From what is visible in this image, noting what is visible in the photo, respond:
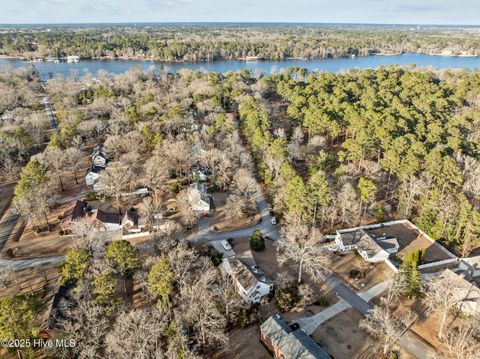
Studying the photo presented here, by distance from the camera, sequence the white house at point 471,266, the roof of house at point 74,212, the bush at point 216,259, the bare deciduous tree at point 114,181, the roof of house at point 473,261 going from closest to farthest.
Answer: the white house at point 471,266 → the bush at point 216,259 → the roof of house at point 473,261 → the roof of house at point 74,212 → the bare deciduous tree at point 114,181

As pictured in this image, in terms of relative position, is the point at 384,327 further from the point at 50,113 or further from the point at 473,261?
the point at 50,113

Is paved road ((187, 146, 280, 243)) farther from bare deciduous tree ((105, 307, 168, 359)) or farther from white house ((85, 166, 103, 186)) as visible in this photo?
white house ((85, 166, 103, 186))

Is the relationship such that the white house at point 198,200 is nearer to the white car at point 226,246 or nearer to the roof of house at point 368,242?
the white car at point 226,246

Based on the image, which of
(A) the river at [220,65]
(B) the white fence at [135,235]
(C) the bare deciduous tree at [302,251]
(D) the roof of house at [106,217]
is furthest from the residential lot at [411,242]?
(A) the river at [220,65]

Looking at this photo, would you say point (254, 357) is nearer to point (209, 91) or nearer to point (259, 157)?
point (259, 157)

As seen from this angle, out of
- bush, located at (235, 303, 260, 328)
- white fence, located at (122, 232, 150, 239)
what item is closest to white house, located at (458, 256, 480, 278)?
bush, located at (235, 303, 260, 328)

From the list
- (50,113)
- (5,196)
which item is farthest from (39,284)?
(50,113)

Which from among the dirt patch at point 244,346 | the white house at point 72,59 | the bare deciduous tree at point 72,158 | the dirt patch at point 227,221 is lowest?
the dirt patch at point 244,346
